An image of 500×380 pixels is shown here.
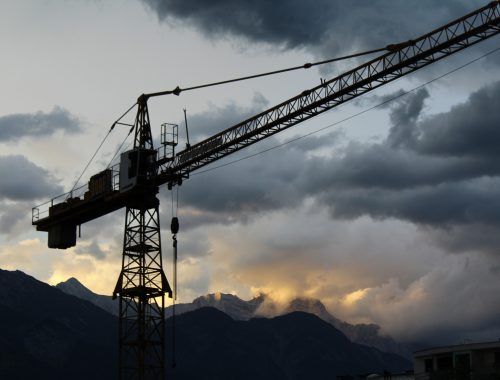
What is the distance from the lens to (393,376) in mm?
94938

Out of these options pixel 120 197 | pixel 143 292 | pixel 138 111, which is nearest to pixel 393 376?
pixel 143 292

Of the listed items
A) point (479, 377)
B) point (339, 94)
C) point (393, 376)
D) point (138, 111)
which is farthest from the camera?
point (138, 111)

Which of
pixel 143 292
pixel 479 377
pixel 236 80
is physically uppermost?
pixel 236 80

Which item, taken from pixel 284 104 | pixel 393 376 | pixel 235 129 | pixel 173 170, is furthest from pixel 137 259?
pixel 393 376

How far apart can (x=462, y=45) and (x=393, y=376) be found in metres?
37.0

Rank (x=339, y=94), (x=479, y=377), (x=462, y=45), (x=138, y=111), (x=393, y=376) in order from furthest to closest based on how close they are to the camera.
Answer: (x=138, y=111)
(x=393, y=376)
(x=339, y=94)
(x=462, y=45)
(x=479, y=377)

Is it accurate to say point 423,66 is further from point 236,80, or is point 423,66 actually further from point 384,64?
point 236,80

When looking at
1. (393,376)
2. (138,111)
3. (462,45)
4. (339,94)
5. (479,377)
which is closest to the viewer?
(479,377)

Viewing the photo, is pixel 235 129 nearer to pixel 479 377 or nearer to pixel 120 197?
pixel 120 197

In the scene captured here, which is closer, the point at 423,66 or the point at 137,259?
the point at 423,66

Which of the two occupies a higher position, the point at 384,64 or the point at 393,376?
the point at 384,64

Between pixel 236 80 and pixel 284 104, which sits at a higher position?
pixel 236 80

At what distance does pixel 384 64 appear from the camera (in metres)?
85.2

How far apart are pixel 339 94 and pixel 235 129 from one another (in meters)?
13.8
